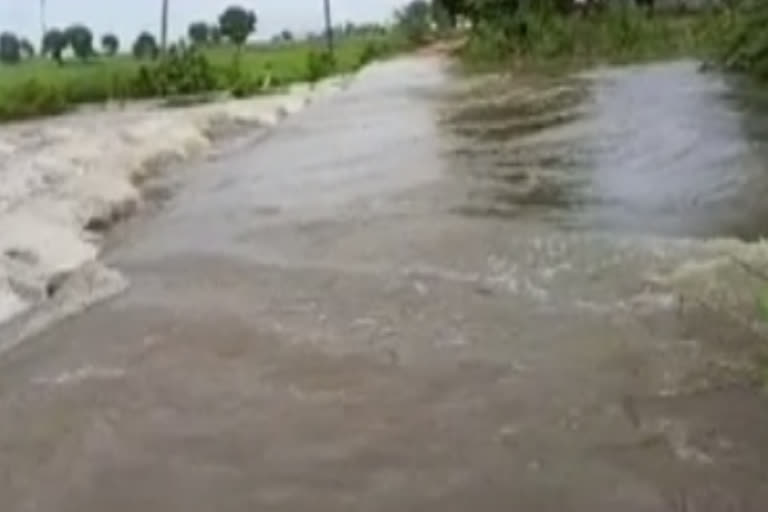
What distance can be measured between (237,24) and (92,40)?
9.73 m

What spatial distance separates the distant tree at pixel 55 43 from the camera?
241 feet

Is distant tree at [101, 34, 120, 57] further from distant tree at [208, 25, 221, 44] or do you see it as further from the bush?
the bush

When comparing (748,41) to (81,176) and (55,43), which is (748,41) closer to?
(81,176)

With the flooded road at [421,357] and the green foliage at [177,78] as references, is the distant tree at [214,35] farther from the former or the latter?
the flooded road at [421,357]

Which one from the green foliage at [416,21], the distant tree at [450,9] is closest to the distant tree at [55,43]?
the green foliage at [416,21]

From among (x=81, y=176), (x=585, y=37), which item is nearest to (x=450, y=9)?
(x=585, y=37)

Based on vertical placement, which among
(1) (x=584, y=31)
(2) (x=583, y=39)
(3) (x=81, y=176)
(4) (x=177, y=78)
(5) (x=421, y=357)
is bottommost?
(5) (x=421, y=357)

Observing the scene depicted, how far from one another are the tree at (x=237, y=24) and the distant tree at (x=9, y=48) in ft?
43.8

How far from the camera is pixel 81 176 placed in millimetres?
14812

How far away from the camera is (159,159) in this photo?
1645cm

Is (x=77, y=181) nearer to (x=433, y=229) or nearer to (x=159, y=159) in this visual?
(x=159, y=159)

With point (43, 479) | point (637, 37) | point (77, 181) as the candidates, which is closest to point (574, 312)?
point (43, 479)

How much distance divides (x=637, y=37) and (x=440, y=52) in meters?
9.03

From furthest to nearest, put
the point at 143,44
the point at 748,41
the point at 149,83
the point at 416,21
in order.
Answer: the point at 143,44
the point at 416,21
the point at 149,83
the point at 748,41
